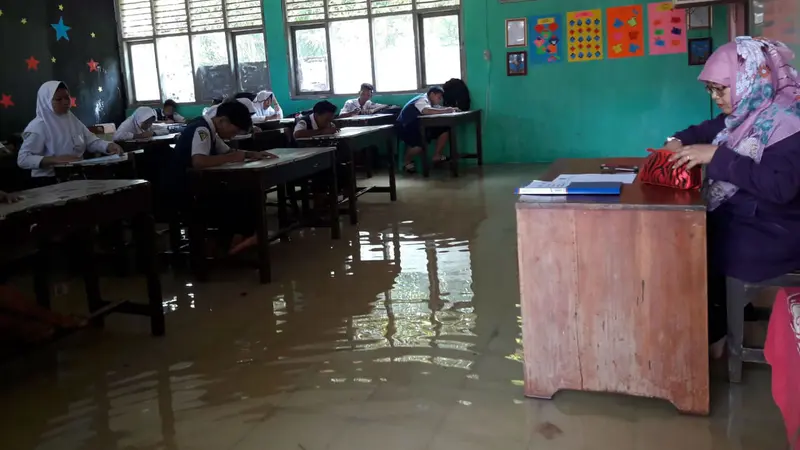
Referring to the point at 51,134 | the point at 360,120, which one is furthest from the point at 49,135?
the point at 360,120

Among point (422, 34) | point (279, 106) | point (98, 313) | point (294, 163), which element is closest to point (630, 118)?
point (422, 34)

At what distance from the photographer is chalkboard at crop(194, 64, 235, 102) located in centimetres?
977

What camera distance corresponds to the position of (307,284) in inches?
152

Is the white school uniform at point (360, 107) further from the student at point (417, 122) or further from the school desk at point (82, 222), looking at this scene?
the school desk at point (82, 222)

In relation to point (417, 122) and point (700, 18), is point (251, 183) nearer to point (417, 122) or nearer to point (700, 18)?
point (417, 122)

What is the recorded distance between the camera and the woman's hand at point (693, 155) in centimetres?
209

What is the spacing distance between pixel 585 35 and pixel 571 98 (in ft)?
2.42

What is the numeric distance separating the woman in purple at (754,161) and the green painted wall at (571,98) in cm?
605

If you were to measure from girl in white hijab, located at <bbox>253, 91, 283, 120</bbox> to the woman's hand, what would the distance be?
7.06 meters

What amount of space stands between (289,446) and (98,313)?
1.41 metres

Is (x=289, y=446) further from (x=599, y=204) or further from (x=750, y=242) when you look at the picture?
(x=750, y=242)

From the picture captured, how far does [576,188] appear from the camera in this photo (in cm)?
215

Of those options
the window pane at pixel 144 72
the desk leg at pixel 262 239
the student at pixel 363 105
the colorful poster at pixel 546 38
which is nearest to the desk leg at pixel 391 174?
the student at pixel 363 105

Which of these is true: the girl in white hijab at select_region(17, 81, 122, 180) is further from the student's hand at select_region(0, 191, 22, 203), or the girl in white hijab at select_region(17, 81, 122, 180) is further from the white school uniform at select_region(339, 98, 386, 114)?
the white school uniform at select_region(339, 98, 386, 114)
